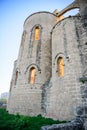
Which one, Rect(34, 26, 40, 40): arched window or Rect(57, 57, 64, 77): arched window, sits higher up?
Rect(34, 26, 40, 40): arched window

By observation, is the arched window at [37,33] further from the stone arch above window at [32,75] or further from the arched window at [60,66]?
the arched window at [60,66]

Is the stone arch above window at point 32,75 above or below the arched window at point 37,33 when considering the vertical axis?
below

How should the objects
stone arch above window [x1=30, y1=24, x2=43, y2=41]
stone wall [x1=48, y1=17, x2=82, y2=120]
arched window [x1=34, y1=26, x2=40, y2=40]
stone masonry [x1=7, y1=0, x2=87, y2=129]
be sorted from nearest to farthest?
1. stone wall [x1=48, y1=17, x2=82, y2=120]
2. stone masonry [x1=7, y1=0, x2=87, y2=129]
3. stone arch above window [x1=30, y1=24, x2=43, y2=41]
4. arched window [x1=34, y1=26, x2=40, y2=40]

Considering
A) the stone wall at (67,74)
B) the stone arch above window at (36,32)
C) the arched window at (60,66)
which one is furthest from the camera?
the stone arch above window at (36,32)

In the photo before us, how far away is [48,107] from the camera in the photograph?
31.8 feet

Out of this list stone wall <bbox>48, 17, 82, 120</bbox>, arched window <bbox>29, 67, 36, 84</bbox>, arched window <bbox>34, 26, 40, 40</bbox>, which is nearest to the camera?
stone wall <bbox>48, 17, 82, 120</bbox>

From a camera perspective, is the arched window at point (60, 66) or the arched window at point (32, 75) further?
the arched window at point (32, 75)

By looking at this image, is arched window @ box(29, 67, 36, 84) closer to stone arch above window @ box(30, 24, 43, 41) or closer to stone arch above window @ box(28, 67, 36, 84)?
stone arch above window @ box(28, 67, 36, 84)

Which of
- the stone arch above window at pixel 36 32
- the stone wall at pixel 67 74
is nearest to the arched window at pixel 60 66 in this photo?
the stone wall at pixel 67 74

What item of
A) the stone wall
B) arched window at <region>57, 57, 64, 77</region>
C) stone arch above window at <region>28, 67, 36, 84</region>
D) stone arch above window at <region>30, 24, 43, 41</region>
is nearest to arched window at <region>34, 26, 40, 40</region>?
stone arch above window at <region>30, 24, 43, 41</region>

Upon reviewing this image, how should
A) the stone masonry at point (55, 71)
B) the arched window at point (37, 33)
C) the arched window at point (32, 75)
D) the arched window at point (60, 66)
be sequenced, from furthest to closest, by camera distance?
1. the arched window at point (37, 33)
2. the arched window at point (32, 75)
3. the arched window at point (60, 66)
4. the stone masonry at point (55, 71)

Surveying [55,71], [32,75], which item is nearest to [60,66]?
[55,71]

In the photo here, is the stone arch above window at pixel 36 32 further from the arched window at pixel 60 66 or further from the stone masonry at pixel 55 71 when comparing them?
the arched window at pixel 60 66

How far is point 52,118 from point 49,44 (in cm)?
781
